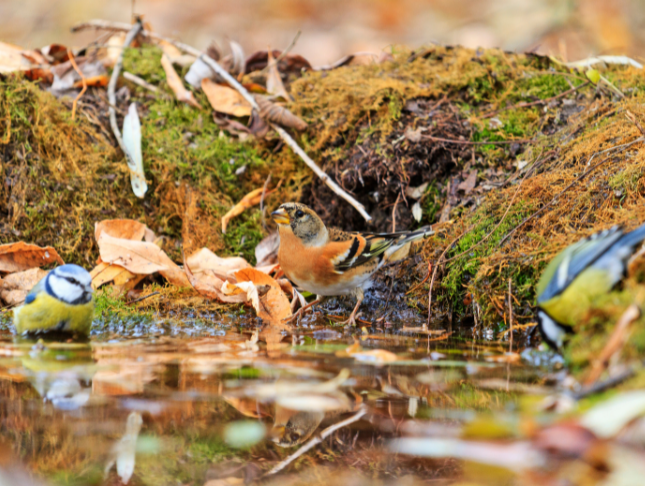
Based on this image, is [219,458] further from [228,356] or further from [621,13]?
[621,13]

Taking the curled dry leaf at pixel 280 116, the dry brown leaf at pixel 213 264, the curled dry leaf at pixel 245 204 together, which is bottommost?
the dry brown leaf at pixel 213 264

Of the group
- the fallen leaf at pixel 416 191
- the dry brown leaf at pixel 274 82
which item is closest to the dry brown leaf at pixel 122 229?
the dry brown leaf at pixel 274 82

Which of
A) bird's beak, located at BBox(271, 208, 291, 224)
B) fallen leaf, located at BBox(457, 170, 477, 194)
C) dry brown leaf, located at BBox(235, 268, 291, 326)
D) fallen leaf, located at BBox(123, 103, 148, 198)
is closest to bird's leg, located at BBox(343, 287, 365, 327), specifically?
dry brown leaf, located at BBox(235, 268, 291, 326)

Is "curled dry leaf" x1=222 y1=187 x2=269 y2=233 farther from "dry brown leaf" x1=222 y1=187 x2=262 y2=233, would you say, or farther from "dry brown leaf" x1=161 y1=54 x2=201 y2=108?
"dry brown leaf" x1=161 y1=54 x2=201 y2=108

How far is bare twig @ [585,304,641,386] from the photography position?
2.17m

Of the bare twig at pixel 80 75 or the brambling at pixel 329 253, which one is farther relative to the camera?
the bare twig at pixel 80 75

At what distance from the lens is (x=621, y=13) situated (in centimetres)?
1230

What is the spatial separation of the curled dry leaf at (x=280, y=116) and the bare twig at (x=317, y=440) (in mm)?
4510

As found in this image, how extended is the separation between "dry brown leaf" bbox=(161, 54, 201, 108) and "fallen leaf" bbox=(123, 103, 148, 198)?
0.59 m

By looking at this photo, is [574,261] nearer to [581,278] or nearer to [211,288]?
[581,278]

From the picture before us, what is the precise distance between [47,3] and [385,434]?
13.9 meters

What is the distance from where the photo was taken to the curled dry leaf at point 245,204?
20.4 ft

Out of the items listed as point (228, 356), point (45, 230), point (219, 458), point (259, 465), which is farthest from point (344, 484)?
point (45, 230)

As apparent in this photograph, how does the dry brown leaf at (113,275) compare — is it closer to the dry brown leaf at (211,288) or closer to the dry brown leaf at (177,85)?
the dry brown leaf at (211,288)
